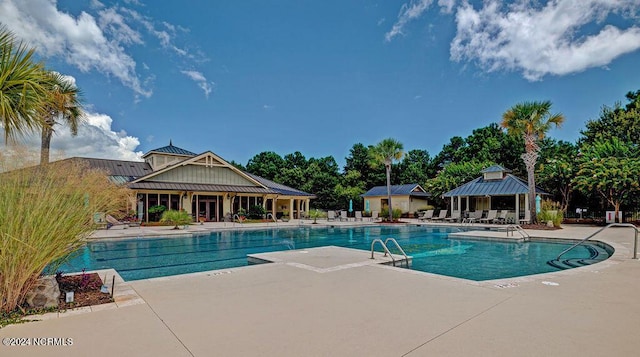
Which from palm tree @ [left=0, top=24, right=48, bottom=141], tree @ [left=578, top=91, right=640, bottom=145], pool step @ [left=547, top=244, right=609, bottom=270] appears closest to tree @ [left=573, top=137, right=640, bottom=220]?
tree @ [left=578, top=91, right=640, bottom=145]

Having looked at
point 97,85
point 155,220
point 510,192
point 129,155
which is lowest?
point 155,220

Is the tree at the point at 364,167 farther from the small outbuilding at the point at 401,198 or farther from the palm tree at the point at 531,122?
the palm tree at the point at 531,122

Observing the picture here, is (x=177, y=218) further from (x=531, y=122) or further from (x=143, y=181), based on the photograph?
(x=531, y=122)

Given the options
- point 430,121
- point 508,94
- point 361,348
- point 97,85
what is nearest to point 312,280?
point 361,348

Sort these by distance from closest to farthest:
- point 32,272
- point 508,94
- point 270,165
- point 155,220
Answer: point 32,272 < point 155,220 < point 508,94 < point 270,165

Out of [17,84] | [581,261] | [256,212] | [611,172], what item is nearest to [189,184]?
[256,212]

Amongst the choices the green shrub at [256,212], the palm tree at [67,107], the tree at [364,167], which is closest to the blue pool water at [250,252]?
the palm tree at [67,107]

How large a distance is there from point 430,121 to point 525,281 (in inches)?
1374

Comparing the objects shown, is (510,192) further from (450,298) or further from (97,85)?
(97,85)

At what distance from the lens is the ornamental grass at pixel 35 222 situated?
418 cm

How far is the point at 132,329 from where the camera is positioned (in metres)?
3.89

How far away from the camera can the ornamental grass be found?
418 cm

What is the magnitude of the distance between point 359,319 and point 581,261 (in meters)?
9.25

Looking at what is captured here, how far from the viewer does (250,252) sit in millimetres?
12906
